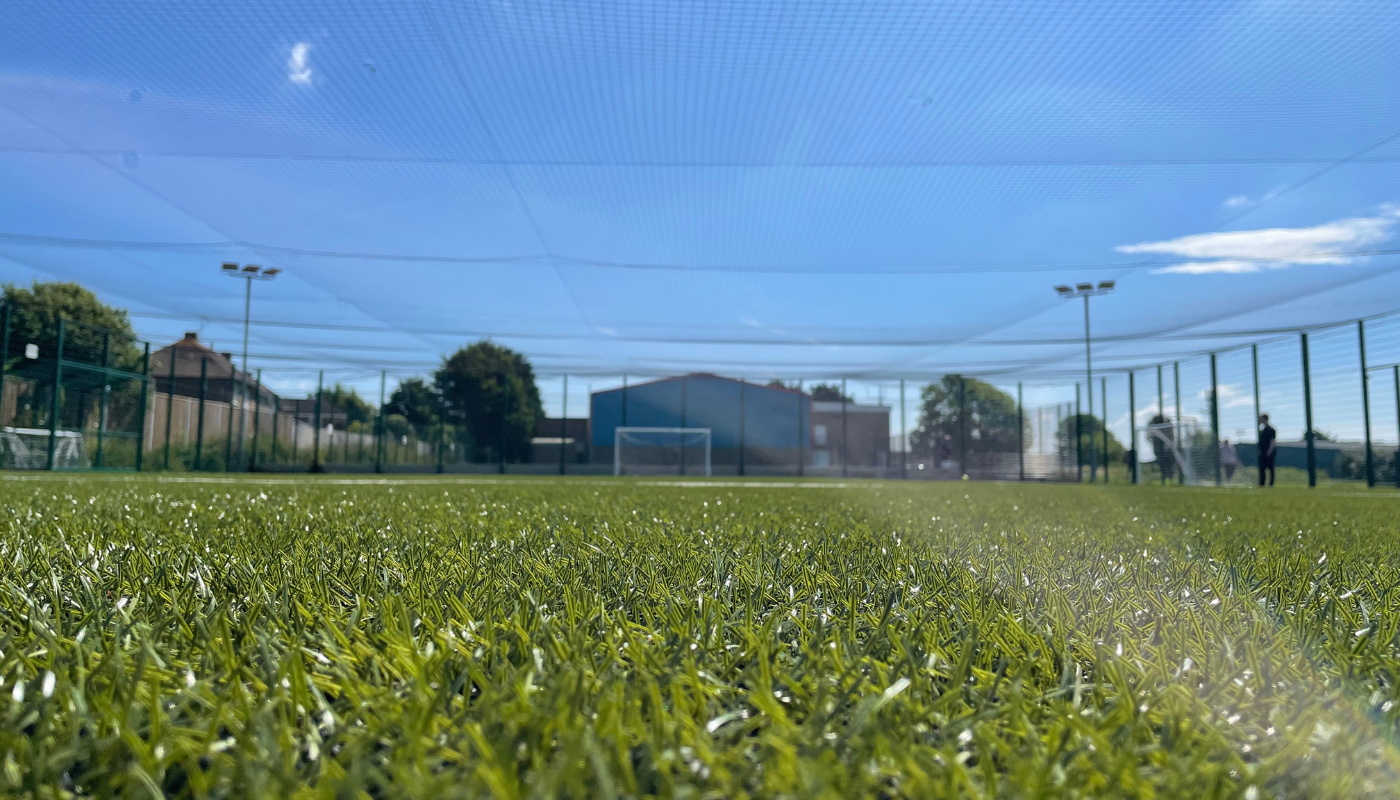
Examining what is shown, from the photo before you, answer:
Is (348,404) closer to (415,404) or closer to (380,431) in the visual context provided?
(415,404)

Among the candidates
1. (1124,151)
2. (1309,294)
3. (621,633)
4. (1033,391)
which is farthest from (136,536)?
(1033,391)

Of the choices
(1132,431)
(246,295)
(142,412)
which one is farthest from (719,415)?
(142,412)

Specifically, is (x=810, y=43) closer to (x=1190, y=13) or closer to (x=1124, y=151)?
(x=1190, y=13)

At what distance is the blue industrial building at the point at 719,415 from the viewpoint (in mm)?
24109

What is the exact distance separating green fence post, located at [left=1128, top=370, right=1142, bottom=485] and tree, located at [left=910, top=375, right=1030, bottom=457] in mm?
2796

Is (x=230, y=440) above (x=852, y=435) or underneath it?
underneath

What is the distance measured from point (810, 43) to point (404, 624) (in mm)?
7685

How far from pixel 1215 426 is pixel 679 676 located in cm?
1931

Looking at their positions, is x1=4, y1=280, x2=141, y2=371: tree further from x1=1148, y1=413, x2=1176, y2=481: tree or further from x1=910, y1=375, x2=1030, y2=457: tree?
x1=1148, y1=413, x2=1176, y2=481: tree

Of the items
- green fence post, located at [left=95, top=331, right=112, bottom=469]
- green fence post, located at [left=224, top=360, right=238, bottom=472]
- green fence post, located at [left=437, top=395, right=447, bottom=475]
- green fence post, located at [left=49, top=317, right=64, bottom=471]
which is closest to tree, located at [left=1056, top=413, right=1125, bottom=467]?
green fence post, located at [left=437, top=395, right=447, bottom=475]

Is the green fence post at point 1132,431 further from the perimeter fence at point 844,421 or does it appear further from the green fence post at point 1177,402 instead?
the green fence post at point 1177,402

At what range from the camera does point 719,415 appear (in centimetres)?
2703

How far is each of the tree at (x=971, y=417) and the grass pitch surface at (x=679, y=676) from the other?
2128 centimetres

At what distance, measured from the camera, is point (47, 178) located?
10.9 m
